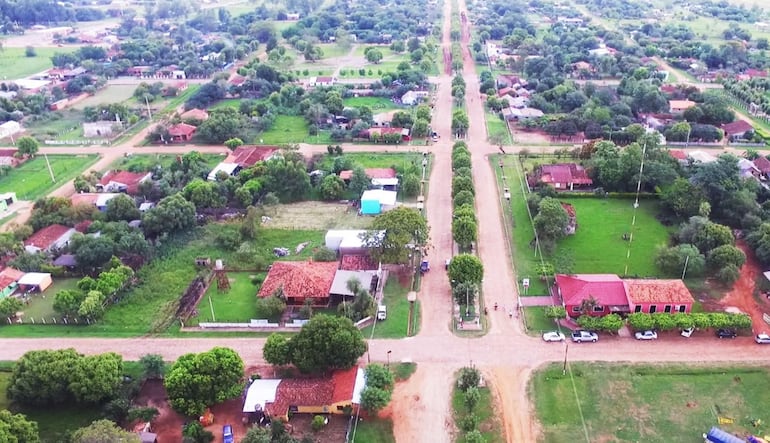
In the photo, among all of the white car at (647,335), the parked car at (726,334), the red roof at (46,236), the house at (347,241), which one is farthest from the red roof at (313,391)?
the red roof at (46,236)

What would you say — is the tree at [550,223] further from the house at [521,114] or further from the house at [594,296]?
the house at [521,114]

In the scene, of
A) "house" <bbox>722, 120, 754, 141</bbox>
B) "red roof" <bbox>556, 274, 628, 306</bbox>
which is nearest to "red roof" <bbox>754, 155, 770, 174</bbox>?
"house" <bbox>722, 120, 754, 141</bbox>

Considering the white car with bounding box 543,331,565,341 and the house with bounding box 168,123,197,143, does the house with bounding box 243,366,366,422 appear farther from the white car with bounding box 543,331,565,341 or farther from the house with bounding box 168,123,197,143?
the house with bounding box 168,123,197,143

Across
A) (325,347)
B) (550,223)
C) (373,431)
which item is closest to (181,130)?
(550,223)

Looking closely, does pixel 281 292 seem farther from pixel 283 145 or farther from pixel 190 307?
pixel 283 145

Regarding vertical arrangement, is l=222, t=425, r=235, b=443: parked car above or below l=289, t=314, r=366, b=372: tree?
below
